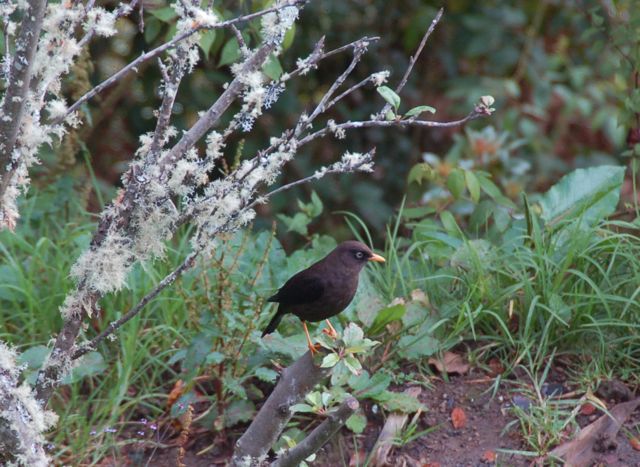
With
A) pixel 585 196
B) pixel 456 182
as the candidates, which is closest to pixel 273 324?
pixel 456 182

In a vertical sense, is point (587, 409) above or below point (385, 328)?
below

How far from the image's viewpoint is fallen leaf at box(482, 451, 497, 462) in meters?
3.03

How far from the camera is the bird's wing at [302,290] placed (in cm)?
293

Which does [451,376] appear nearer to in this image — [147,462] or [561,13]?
[147,462]

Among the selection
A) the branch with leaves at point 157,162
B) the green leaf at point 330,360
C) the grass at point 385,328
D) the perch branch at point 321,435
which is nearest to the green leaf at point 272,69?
the grass at point 385,328

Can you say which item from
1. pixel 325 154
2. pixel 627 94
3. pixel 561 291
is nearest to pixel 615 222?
pixel 561 291

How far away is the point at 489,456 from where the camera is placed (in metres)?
3.04

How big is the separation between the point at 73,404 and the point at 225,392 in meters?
0.53

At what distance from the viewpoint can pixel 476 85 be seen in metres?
6.07

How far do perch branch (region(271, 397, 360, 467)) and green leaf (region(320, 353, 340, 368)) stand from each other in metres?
0.10

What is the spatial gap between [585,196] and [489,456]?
1.23 m

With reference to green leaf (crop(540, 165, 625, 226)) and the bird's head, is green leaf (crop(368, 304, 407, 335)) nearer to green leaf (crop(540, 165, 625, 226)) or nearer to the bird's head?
the bird's head

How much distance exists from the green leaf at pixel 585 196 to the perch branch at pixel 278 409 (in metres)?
1.43

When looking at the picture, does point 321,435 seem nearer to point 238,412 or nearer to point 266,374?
point 266,374
